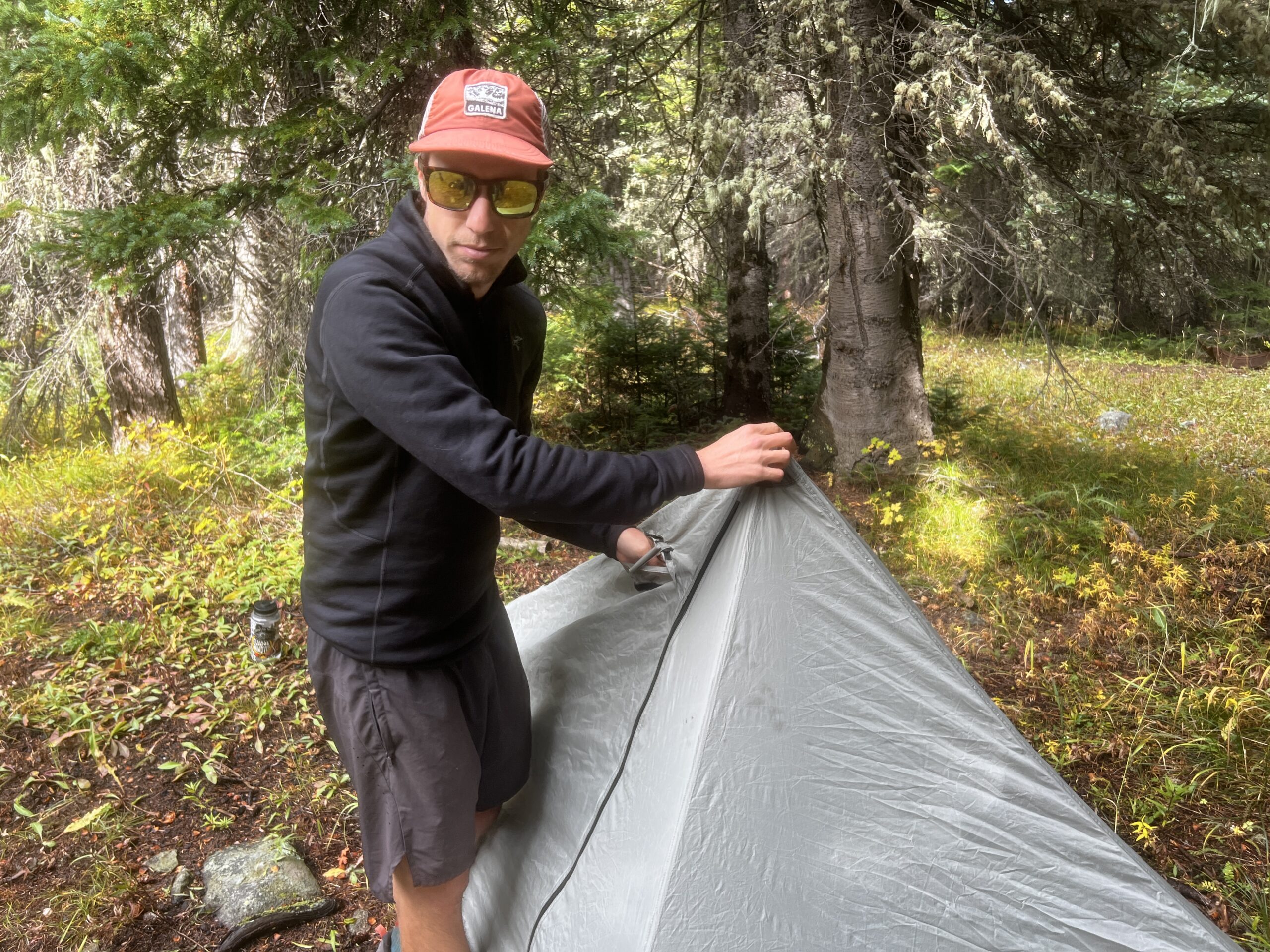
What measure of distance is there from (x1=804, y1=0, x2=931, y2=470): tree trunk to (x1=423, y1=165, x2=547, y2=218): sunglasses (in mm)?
3651

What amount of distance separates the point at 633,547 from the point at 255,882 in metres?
1.88

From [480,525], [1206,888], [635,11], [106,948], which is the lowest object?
[106,948]

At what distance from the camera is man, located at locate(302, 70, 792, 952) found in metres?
1.55

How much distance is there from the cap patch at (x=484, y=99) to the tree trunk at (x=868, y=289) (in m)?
3.65

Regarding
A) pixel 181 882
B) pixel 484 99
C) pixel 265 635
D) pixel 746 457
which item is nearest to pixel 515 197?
pixel 484 99

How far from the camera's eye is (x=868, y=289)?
544 cm

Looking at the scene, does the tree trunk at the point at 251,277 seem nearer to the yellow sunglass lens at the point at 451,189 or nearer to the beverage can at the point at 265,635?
the beverage can at the point at 265,635

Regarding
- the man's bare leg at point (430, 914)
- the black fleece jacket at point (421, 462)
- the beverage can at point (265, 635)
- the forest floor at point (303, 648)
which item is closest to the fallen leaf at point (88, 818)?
the forest floor at point (303, 648)

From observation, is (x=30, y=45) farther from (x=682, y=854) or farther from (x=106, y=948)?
(x=682, y=854)

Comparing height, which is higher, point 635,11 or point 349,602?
point 635,11

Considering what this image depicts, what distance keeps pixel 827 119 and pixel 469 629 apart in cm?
360

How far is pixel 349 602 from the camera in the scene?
6.04ft

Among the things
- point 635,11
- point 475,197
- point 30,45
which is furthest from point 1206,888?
point 635,11

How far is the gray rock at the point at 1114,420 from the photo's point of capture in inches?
284
